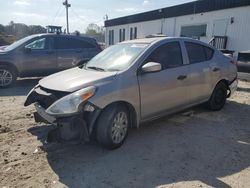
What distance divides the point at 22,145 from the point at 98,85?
1600 millimetres

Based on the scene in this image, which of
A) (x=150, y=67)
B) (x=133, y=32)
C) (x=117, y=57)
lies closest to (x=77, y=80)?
(x=117, y=57)

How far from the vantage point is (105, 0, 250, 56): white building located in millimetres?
15180

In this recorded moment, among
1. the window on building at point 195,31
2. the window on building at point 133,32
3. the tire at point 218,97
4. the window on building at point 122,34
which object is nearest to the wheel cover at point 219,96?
the tire at point 218,97

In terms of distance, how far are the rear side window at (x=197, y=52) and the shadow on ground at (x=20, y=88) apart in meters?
4.92

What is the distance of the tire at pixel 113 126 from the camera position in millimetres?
3619

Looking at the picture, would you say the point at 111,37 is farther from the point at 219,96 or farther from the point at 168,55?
the point at 168,55

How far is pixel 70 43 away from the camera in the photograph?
9547 mm

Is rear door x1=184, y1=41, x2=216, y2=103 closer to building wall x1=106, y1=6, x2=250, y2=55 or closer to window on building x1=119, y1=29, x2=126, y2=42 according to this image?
building wall x1=106, y1=6, x2=250, y2=55

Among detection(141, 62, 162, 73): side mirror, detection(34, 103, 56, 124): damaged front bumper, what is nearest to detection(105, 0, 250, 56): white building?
detection(141, 62, 162, 73): side mirror

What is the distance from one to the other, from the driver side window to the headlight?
5.99 m

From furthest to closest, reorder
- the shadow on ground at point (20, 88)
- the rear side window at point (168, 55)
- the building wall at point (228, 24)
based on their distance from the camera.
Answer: the building wall at point (228, 24)
the shadow on ground at point (20, 88)
the rear side window at point (168, 55)

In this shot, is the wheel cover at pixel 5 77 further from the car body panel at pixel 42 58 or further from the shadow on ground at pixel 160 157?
the shadow on ground at pixel 160 157

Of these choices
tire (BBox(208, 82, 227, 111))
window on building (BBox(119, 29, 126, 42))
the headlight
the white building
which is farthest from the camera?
window on building (BBox(119, 29, 126, 42))

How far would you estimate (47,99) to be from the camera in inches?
148
